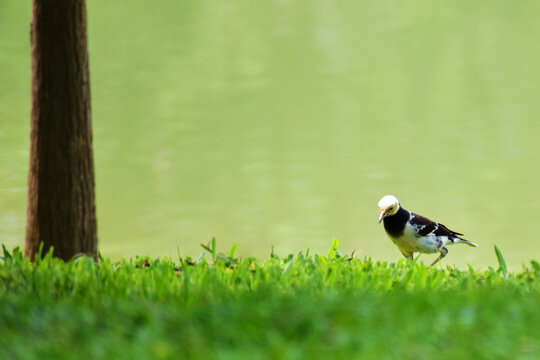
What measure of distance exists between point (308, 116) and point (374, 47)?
15.2ft

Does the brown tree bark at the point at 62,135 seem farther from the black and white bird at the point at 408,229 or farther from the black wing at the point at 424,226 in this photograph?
the black wing at the point at 424,226

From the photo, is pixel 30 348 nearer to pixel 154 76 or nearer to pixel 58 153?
pixel 58 153

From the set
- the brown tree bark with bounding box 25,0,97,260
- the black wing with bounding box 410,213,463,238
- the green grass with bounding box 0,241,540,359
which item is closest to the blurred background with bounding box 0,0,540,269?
the black wing with bounding box 410,213,463,238

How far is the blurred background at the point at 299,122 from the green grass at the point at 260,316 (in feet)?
20.6

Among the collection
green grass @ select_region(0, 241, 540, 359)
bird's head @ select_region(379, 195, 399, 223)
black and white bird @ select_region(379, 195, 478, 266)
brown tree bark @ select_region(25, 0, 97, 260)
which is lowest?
green grass @ select_region(0, 241, 540, 359)

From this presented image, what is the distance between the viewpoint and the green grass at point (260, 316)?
12.0ft

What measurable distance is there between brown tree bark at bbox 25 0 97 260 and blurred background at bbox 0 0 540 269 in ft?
13.4

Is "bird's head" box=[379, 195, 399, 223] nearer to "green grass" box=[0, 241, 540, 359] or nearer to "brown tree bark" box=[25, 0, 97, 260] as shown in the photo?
"green grass" box=[0, 241, 540, 359]

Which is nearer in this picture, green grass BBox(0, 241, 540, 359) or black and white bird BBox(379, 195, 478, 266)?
green grass BBox(0, 241, 540, 359)

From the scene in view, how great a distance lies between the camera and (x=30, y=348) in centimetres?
372

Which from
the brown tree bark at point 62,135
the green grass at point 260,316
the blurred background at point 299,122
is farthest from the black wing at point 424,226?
the blurred background at point 299,122

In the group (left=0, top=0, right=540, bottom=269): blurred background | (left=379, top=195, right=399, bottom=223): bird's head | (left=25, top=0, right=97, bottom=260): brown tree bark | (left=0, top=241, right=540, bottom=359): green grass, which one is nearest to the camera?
(left=0, top=241, right=540, bottom=359): green grass

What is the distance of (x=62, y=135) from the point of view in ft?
24.4

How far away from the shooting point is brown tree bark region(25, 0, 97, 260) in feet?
24.3
